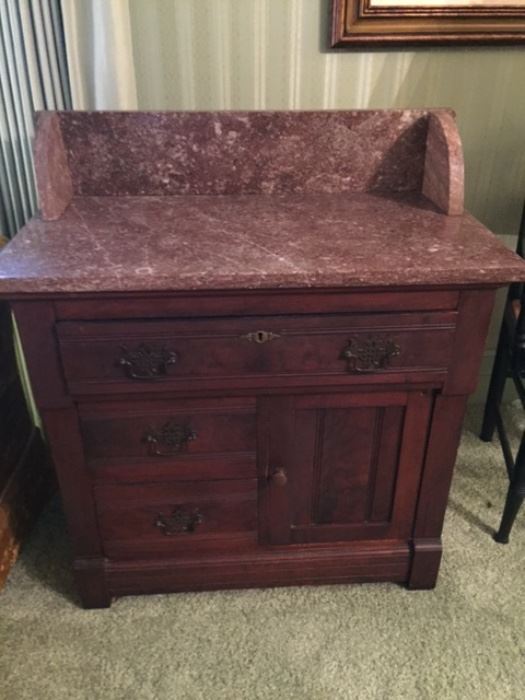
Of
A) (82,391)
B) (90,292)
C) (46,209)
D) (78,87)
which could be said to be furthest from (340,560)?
(78,87)

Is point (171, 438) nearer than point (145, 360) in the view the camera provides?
No

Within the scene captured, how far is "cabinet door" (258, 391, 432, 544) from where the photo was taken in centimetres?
A: 118

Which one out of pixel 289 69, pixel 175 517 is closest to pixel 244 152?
pixel 289 69

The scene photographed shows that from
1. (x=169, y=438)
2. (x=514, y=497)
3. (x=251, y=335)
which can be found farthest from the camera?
(x=514, y=497)

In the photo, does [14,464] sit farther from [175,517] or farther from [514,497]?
[514,497]

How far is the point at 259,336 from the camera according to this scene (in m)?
1.07

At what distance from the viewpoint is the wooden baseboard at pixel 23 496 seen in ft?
4.70

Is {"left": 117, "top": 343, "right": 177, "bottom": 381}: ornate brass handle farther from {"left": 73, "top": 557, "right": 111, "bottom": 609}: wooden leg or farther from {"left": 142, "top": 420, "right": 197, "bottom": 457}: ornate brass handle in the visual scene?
{"left": 73, "top": 557, "right": 111, "bottom": 609}: wooden leg

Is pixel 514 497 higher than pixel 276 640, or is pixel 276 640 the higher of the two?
pixel 514 497

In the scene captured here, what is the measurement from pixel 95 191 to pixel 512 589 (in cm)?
135

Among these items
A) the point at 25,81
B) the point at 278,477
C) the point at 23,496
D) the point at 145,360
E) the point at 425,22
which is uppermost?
the point at 425,22

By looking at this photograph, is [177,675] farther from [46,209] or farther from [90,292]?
[46,209]

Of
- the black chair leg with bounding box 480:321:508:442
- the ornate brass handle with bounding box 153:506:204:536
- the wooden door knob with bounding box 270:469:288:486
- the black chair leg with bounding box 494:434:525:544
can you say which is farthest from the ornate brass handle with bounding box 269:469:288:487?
the black chair leg with bounding box 480:321:508:442

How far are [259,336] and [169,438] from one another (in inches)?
11.6
